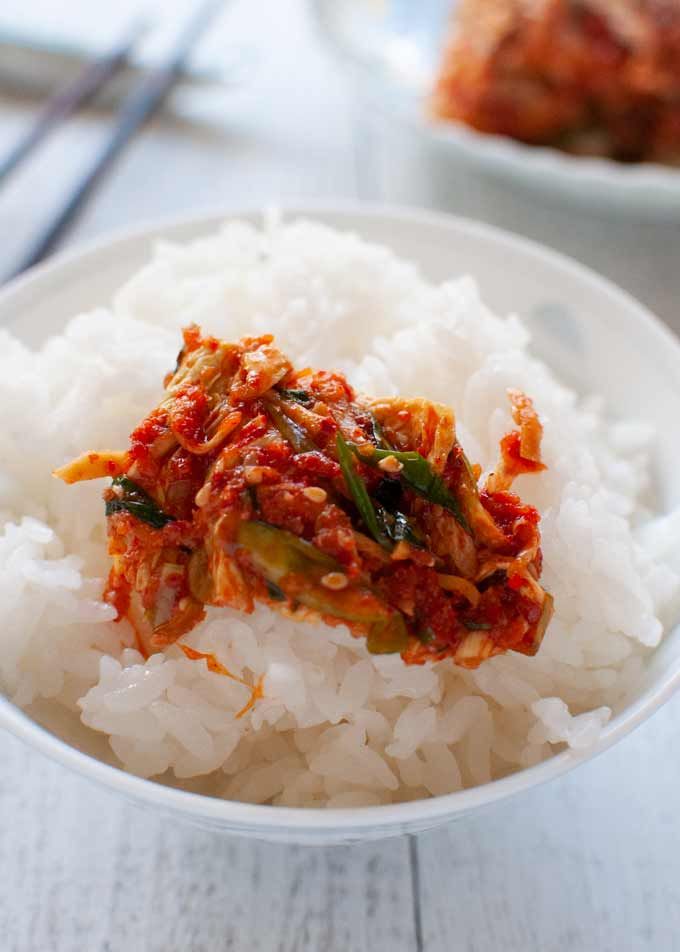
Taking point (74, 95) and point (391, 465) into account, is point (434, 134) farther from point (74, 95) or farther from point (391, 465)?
point (391, 465)

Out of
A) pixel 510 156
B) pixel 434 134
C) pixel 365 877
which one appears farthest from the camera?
pixel 434 134

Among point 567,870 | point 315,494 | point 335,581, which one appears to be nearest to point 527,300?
point 315,494

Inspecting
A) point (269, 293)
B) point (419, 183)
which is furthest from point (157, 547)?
point (419, 183)

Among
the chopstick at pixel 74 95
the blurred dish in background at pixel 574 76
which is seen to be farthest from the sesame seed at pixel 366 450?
the blurred dish in background at pixel 574 76

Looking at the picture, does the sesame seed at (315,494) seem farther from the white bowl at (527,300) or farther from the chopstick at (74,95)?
the chopstick at (74,95)

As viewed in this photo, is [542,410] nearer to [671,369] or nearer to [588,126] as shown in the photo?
[671,369]

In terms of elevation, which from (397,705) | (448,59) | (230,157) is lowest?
(397,705)
